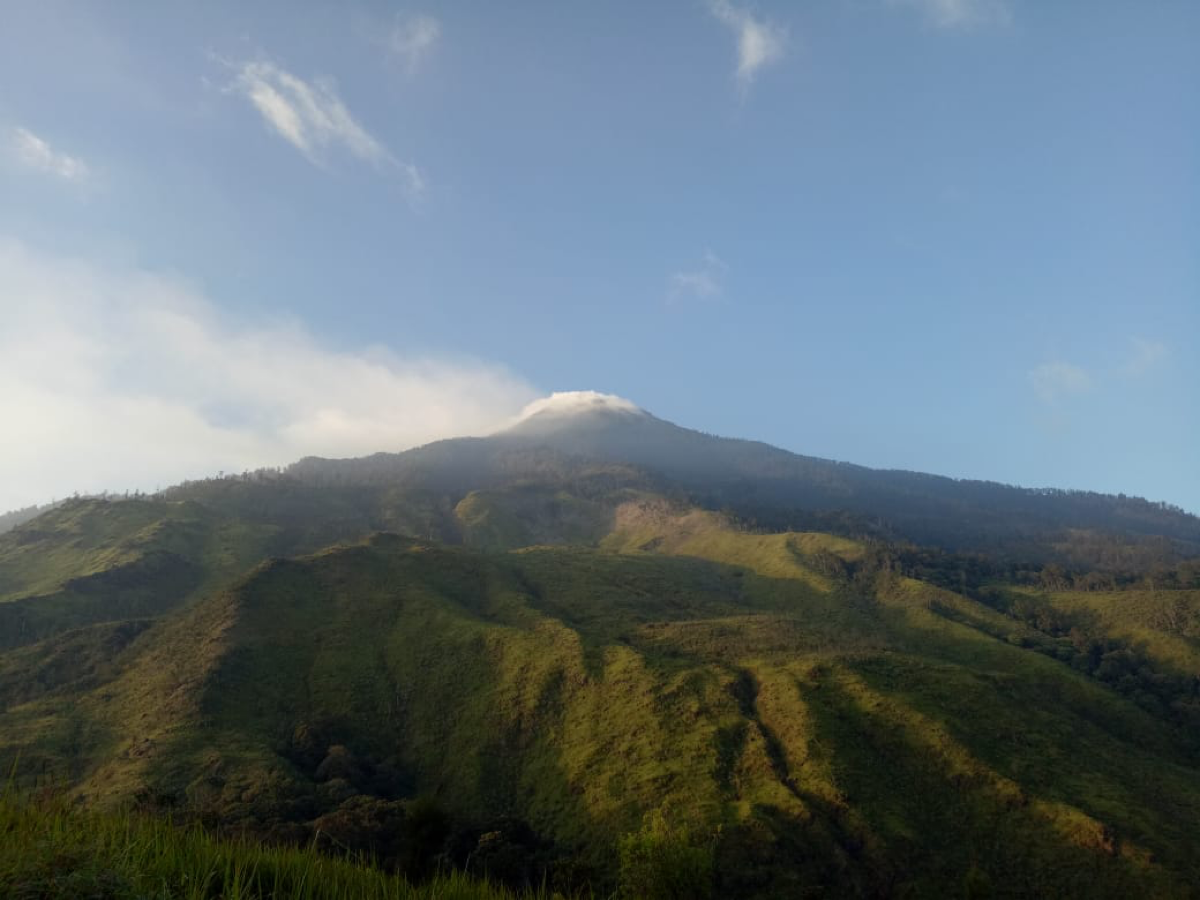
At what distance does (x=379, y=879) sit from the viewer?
8.83 m

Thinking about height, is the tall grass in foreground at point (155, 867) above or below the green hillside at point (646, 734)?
above

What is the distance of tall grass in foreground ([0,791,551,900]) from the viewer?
23.0ft

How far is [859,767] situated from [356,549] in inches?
5363

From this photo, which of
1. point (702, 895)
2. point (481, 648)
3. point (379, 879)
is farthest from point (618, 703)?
point (379, 879)

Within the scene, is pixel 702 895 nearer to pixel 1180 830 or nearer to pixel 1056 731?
pixel 1180 830

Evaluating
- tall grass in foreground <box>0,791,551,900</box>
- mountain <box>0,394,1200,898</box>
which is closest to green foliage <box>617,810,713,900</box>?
mountain <box>0,394,1200,898</box>

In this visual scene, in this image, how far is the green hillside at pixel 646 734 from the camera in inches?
3172

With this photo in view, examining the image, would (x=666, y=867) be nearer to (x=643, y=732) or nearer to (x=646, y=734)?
(x=646, y=734)

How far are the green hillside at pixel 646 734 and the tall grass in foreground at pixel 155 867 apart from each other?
40.5m

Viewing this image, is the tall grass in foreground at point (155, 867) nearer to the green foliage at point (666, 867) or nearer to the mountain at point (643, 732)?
the mountain at point (643, 732)

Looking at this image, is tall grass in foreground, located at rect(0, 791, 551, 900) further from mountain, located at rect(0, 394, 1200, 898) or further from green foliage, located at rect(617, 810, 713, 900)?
green foliage, located at rect(617, 810, 713, 900)

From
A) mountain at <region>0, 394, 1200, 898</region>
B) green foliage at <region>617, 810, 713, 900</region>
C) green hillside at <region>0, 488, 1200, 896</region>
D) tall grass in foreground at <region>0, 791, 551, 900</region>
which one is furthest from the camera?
green hillside at <region>0, 488, 1200, 896</region>

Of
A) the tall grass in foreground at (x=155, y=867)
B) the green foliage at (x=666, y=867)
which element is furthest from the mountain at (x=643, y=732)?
the tall grass in foreground at (x=155, y=867)

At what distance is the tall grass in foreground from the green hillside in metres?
40.5
